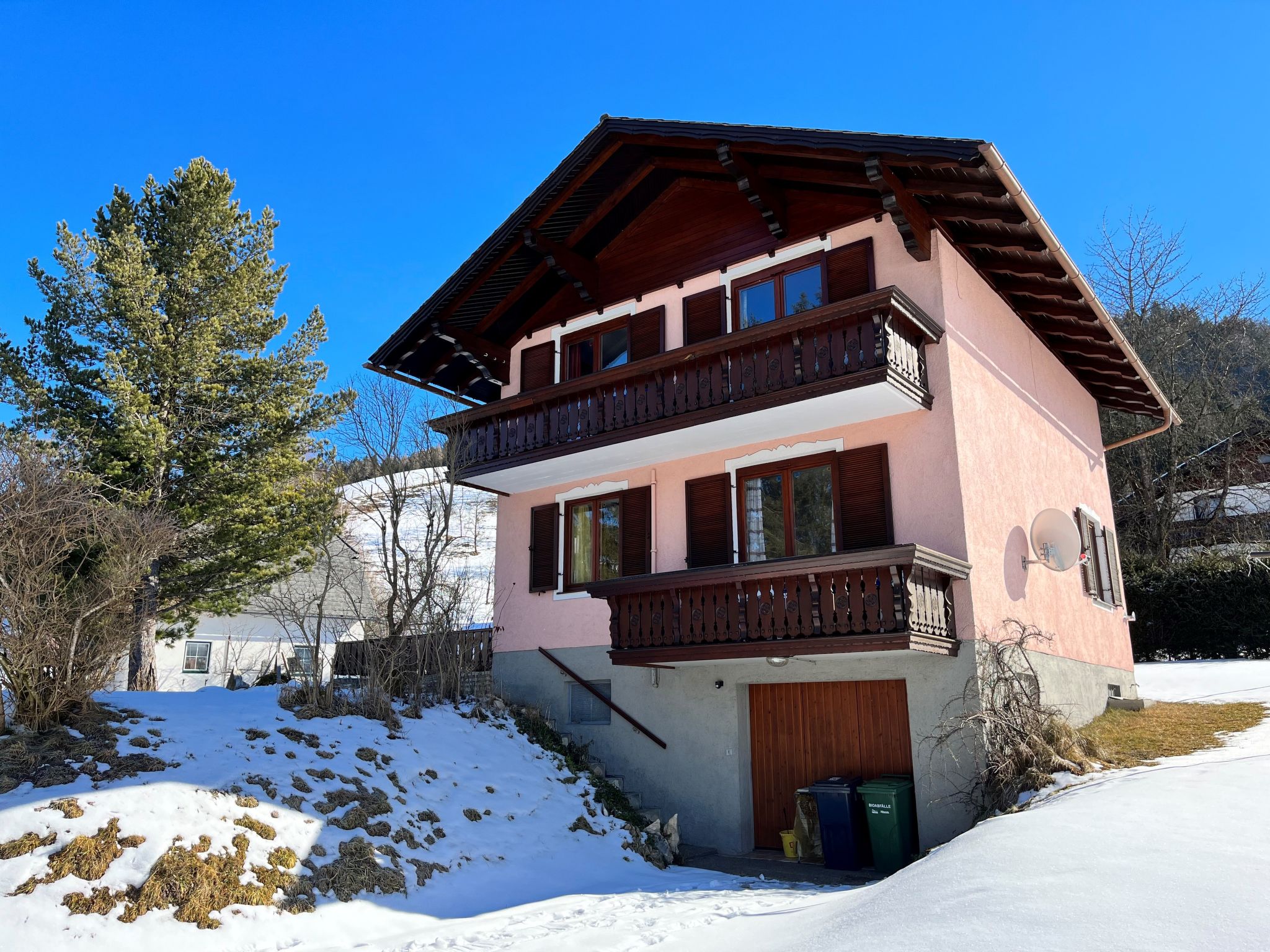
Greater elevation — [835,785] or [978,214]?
[978,214]

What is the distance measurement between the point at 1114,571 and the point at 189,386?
18728 mm

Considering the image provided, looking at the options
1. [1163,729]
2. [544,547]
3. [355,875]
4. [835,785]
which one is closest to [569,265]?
[544,547]

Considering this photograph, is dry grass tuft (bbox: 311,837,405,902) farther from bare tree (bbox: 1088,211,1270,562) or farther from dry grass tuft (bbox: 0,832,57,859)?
bare tree (bbox: 1088,211,1270,562)

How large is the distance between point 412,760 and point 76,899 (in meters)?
4.41

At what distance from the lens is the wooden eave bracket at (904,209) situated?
11281 mm

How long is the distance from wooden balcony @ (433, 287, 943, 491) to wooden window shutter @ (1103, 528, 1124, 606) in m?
7.08

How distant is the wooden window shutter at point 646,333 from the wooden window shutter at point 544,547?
2.87 metres

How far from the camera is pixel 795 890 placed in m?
9.29

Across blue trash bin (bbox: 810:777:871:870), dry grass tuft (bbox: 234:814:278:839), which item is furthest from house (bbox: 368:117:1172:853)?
dry grass tuft (bbox: 234:814:278:839)

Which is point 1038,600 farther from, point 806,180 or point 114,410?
point 114,410

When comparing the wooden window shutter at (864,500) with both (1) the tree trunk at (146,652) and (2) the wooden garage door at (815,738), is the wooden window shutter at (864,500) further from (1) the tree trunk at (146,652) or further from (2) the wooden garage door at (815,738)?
(1) the tree trunk at (146,652)

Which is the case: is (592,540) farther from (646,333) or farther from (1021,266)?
(1021,266)

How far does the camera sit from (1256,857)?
506cm

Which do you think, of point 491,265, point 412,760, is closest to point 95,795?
point 412,760
